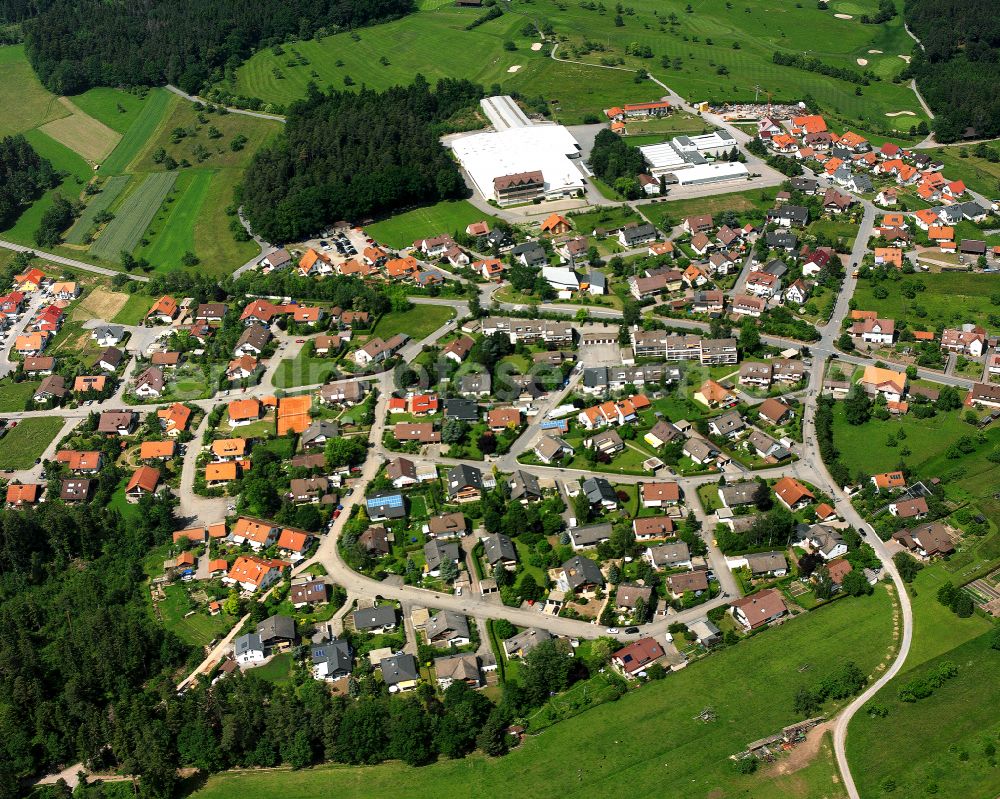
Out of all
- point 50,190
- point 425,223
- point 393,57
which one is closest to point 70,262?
point 50,190

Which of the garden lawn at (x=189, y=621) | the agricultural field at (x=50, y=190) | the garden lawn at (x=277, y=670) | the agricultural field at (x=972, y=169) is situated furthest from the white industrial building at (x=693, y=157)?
the garden lawn at (x=277, y=670)

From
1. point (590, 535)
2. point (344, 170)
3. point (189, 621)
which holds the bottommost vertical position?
point (189, 621)

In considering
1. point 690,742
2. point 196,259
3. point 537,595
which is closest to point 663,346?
point 537,595

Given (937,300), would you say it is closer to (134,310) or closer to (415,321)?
(415,321)

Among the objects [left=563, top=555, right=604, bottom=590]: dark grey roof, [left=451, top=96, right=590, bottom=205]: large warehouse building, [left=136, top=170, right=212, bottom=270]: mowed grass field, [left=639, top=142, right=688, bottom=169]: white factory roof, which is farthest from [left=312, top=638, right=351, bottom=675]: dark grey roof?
[left=639, top=142, right=688, bottom=169]: white factory roof

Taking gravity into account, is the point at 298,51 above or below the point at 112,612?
above

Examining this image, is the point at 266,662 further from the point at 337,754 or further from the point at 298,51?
the point at 298,51

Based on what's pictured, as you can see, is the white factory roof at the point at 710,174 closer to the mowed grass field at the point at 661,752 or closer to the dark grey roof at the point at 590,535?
the dark grey roof at the point at 590,535
